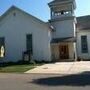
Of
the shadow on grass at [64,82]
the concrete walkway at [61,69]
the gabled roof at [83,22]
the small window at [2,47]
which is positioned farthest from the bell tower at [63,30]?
the shadow on grass at [64,82]

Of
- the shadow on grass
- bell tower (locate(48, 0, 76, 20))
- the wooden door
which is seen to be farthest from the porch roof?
the shadow on grass

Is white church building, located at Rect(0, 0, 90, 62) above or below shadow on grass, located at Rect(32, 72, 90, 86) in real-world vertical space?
above

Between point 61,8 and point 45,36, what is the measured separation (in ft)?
21.7

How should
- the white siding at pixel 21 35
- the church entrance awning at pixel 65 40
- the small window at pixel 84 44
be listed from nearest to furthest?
1. the white siding at pixel 21 35
2. the church entrance awning at pixel 65 40
3. the small window at pixel 84 44

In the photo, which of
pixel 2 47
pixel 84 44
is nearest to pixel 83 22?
pixel 84 44

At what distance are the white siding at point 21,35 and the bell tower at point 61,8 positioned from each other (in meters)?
4.72

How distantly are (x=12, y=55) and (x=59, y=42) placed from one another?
20.9 ft

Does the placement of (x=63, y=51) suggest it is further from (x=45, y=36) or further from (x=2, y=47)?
(x=2, y=47)

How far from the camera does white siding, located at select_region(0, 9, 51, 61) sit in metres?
31.4

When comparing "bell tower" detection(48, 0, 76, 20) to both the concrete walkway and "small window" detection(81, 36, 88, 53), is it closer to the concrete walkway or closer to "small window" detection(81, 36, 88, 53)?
"small window" detection(81, 36, 88, 53)

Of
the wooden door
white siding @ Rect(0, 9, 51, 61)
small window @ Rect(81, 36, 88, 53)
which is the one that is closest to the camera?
white siding @ Rect(0, 9, 51, 61)

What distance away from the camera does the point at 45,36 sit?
31312mm

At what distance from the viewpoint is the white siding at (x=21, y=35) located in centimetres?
3141

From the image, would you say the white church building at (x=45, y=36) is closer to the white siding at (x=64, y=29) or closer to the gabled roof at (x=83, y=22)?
the white siding at (x=64, y=29)
